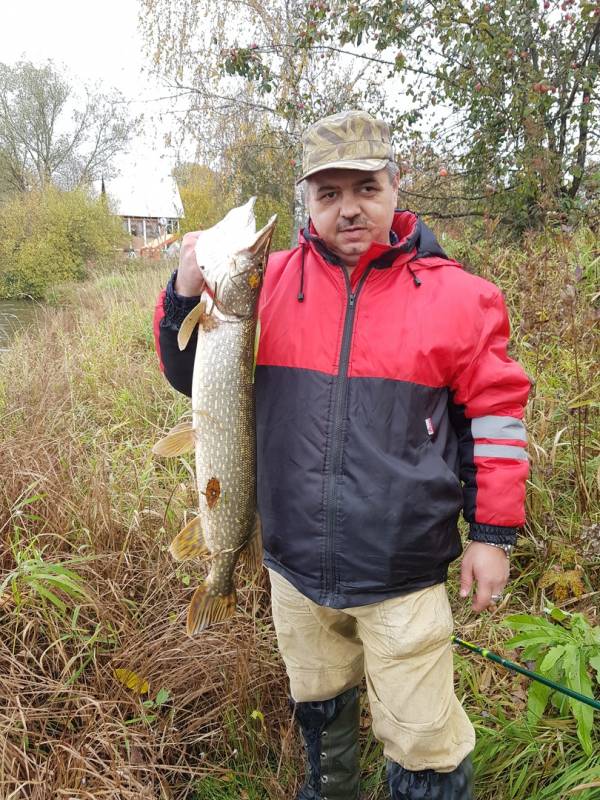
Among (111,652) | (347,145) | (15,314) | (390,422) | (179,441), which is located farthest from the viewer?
(15,314)

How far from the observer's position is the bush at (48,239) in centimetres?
1852

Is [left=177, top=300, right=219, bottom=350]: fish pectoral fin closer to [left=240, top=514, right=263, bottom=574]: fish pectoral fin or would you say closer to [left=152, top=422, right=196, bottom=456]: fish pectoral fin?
[left=152, top=422, right=196, bottom=456]: fish pectoral fin

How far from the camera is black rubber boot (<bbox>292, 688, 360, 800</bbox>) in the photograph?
1.76 metres

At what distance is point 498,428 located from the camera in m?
1.48

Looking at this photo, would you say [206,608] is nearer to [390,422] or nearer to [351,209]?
[390,422]

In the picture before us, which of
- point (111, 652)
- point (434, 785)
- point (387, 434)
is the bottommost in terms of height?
point (111, 652)

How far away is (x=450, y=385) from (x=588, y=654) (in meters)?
0.88

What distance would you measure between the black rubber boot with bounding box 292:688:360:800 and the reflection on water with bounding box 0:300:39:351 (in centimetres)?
853

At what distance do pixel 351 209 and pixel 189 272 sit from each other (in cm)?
48

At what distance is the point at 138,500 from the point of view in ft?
9.41

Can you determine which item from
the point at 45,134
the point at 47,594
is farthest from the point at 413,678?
the point at 45,134

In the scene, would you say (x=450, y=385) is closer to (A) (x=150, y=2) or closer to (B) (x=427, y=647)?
(B) (x=427, y=647)

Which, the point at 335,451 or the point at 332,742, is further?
the point at 332,742

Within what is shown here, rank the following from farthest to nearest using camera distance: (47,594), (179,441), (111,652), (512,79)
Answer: (512,79) < (111,652) < (47,594) < (179,441)
